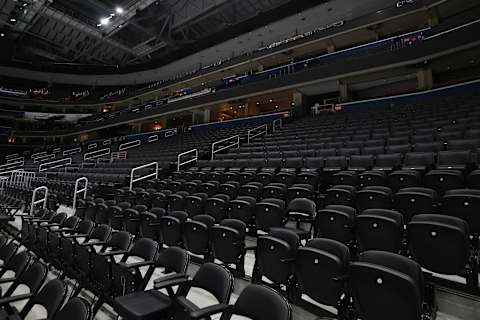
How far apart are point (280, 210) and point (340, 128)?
5822mm

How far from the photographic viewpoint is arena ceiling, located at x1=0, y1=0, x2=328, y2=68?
53.0 feet

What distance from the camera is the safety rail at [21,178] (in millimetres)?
9866

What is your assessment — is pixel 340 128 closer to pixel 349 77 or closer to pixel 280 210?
pixel 349 77

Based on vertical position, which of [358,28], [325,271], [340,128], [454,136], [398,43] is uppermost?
[358,28]

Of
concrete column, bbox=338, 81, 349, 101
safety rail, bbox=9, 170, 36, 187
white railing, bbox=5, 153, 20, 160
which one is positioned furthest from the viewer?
white railing, bbox=5, 153, 20, 160

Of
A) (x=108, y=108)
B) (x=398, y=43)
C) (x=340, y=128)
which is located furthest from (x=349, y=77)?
(x=108, y=108)

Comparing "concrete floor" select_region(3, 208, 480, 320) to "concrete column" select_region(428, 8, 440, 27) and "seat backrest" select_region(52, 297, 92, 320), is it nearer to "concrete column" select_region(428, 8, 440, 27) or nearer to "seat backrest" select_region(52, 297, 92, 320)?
"seat backrest" select_region(52, 297, 92, 320)

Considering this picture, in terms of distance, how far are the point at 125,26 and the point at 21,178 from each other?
1161 centimetres

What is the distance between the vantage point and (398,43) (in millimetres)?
10742

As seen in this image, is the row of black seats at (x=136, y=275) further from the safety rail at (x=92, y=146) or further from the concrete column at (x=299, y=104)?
the safety rail at (x=92, y=146)

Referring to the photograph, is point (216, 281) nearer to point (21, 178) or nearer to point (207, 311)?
point (207, 311)

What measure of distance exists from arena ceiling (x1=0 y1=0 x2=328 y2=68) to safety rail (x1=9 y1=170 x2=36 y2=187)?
380 inches

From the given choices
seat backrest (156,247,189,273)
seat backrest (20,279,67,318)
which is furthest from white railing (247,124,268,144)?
seat backrest (20,279,67,318)

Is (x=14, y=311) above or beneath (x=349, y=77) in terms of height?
beneath
